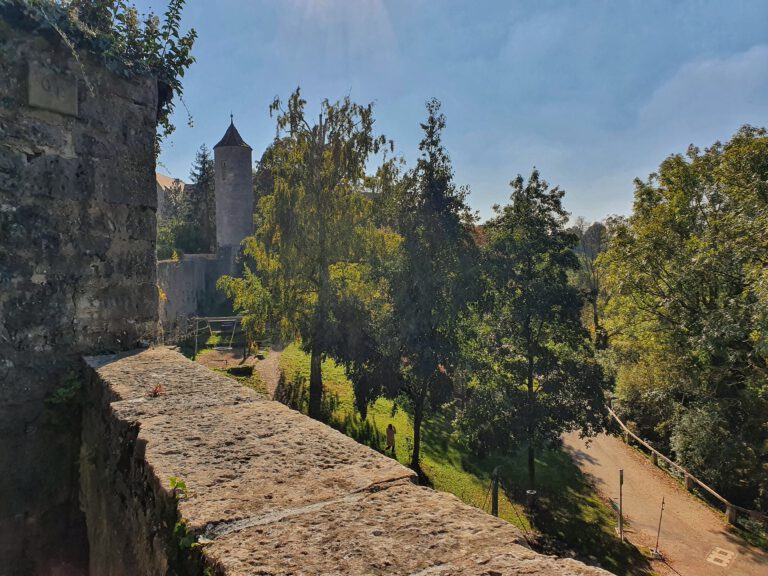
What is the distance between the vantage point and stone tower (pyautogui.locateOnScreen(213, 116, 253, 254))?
33.0 meters

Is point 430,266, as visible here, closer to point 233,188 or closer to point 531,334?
point 531,334

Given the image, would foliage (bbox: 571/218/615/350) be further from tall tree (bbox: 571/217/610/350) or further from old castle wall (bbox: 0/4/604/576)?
old castle wall (bbox: 0/4/604/576)

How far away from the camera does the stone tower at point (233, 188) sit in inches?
1299

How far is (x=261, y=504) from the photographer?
1.57 m

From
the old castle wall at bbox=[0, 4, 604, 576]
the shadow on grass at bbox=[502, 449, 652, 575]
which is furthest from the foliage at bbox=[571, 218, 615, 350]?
the old castle wall at bbox=[0, 4, 604, 576]

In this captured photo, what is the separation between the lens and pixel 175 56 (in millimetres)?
4266

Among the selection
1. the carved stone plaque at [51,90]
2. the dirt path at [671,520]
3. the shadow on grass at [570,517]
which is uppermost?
the carved stone plaque at [51,90]

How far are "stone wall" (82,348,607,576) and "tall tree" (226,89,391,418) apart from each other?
12.0 metres

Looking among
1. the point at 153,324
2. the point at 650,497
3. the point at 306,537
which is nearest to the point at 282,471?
the point at 306,537

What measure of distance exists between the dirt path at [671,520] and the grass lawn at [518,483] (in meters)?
0.77

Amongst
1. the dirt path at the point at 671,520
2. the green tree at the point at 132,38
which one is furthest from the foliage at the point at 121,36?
the dirt path at the point at 671,520

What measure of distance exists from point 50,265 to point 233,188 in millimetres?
31503

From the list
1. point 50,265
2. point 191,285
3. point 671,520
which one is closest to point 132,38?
point 50,265

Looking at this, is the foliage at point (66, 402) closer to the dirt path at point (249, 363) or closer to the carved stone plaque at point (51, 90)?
the carved stone plaque at point (51, 90)
